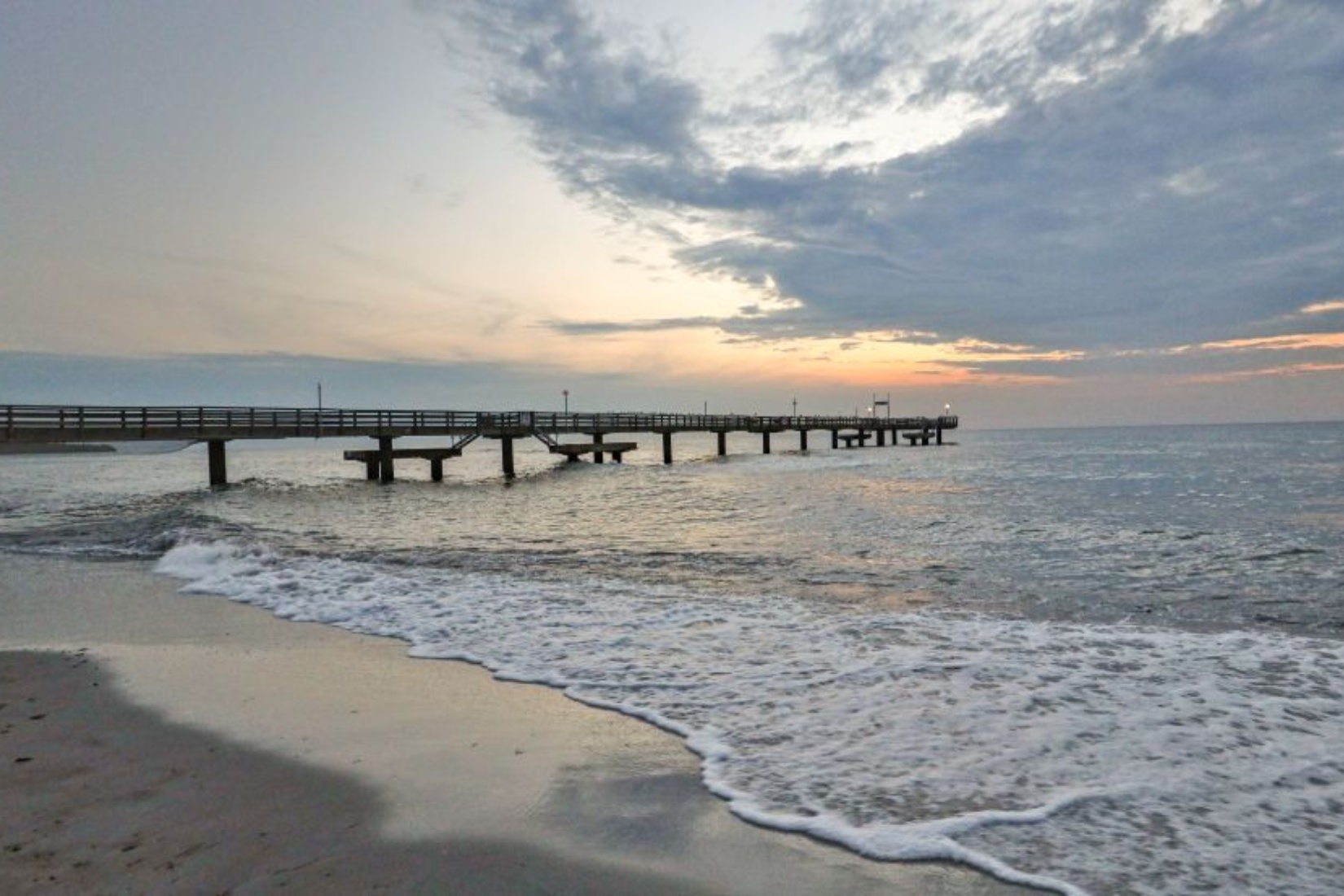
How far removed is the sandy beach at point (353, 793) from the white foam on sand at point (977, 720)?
40 centimetres

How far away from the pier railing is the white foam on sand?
89.9 feet

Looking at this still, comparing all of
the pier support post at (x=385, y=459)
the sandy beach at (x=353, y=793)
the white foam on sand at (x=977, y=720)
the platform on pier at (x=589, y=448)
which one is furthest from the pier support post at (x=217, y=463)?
the sandy beach at (x=353, y=793)

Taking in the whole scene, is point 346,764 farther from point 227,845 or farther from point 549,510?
point 549,510

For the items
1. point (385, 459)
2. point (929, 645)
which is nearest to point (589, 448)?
point (385, 459)

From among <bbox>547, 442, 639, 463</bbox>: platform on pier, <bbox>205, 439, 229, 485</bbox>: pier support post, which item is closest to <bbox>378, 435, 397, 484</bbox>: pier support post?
<bbox>205, 439, 229, 485</bbox>: pier support post

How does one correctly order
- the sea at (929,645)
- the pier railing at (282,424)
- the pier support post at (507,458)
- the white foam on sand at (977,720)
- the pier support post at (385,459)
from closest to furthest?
the white foam on sand at (977,720)
the sea at (929,645)
the pier railing at (282,424)
the pier support post at (385,459)
the pier support post at (507,458)

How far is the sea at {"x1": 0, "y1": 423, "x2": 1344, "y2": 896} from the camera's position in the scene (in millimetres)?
4055

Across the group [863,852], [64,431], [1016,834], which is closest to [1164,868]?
[1016,834]

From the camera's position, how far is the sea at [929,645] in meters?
4.05

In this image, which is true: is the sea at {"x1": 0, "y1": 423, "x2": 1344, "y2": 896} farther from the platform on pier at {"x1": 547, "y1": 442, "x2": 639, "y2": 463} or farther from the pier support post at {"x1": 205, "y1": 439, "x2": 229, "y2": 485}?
the platform on pier at {"x1": 547, "y1": 442, "x2": 639, "y2": 463}

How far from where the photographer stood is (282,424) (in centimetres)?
3853

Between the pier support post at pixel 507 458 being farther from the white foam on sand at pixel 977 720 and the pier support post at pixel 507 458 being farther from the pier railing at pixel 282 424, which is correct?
the white foam on sand at pixel 977 720

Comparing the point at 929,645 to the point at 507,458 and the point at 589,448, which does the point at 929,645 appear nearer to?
the point at 507,458

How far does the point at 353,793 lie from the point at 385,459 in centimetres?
3931
